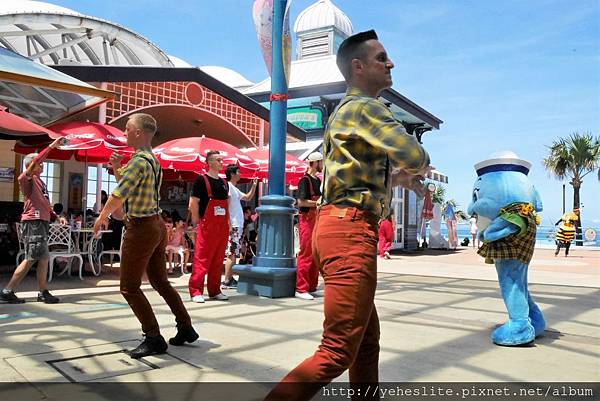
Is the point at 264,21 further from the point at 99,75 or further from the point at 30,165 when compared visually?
the point at 99,75

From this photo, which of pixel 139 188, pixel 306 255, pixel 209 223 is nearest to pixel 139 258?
pixel 139 188

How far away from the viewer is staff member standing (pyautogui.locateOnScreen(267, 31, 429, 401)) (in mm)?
1995

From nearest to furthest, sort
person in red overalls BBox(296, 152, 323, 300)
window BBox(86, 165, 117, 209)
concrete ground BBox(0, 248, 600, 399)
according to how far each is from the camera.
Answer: concrete ground BBox(0, 248, 600, 399) → person in red overalls BBox(296, 152, 323, 300) → window BBox(86, 165, 117, 209)

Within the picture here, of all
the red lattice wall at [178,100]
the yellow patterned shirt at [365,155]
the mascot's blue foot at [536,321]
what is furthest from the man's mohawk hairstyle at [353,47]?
the red lattice wall at [178,100]

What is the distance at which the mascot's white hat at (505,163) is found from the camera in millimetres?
4223

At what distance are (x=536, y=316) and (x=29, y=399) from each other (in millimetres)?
3682

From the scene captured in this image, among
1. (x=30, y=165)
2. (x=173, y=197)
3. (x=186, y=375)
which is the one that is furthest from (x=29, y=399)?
(x=173, y=197)

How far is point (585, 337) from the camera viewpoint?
431 cm

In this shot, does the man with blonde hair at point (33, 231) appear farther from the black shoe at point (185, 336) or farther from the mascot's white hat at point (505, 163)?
the mascot's white hat at point (505, 163)

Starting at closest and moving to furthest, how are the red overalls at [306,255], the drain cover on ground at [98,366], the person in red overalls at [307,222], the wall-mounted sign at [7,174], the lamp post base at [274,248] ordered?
the drain cover on ground at [98,366]
the person in red overalls at [307,222]
the red overalls at [306,255]
the lamp post base at [274,248]
the wall-mounted sign at [7,174]

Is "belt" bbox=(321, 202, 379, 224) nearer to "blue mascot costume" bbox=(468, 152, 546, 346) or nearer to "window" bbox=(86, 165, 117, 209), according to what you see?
"blue mascot costume" bbox=(468, 152, 546, 346)

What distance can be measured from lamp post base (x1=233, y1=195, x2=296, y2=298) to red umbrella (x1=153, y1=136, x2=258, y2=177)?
284cm

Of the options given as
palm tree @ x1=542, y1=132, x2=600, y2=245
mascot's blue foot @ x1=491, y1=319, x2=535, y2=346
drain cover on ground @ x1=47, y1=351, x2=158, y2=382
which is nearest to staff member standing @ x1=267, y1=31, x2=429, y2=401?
drain cover on ground @ x1=47, y1=351, x2=158, y2=382

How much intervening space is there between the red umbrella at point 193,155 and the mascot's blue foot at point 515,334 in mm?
5945
